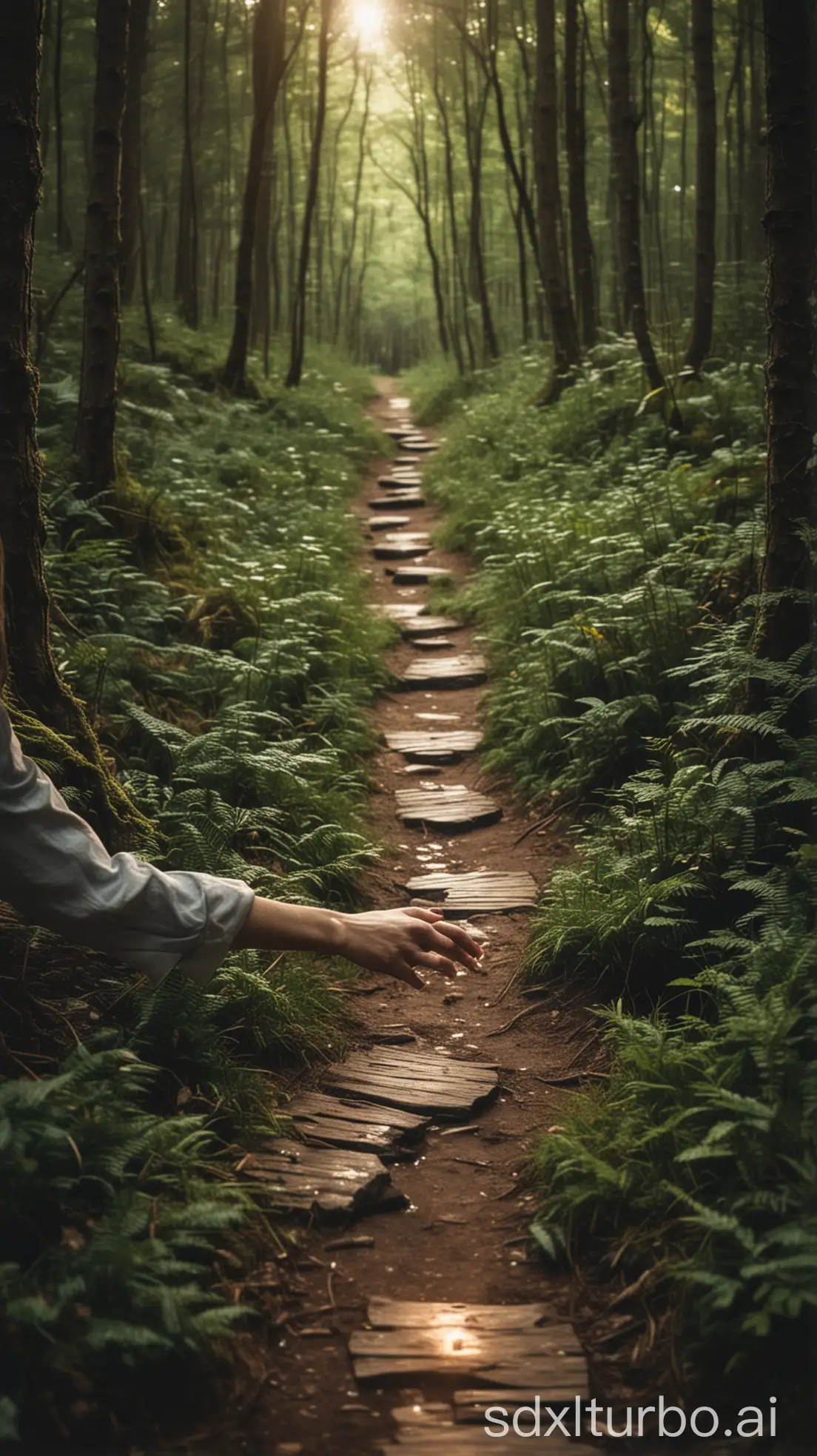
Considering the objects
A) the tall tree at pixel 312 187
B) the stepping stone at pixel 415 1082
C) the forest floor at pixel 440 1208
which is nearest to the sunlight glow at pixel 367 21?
the tall tree at pixel 312 187

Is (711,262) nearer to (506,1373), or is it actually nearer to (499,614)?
(499,614)

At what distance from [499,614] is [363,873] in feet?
13.4

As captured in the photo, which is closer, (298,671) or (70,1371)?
(70,1371)

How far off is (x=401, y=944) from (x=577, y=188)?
562 inches

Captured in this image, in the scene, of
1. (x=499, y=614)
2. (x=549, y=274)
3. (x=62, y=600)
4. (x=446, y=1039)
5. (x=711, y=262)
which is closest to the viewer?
(x=446, y=1039)

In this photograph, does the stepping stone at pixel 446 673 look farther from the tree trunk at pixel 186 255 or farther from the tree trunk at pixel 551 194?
the tree trunk at pixel 186 255

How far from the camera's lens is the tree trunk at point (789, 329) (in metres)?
4.29

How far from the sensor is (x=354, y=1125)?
3.55 metres

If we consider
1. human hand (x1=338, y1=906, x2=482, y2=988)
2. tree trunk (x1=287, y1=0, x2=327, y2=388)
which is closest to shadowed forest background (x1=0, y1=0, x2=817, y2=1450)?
human hand (x1=338, y1=906, x2=482, y2=988)

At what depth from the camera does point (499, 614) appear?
9.15 m

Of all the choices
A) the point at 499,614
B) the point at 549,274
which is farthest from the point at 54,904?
the point at 549,274

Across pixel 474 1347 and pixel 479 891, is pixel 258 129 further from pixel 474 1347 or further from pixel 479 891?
pixel 474 1347

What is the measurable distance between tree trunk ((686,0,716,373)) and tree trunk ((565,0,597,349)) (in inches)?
90.3

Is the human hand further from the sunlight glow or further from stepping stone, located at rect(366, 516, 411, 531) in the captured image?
the sunlight glow
